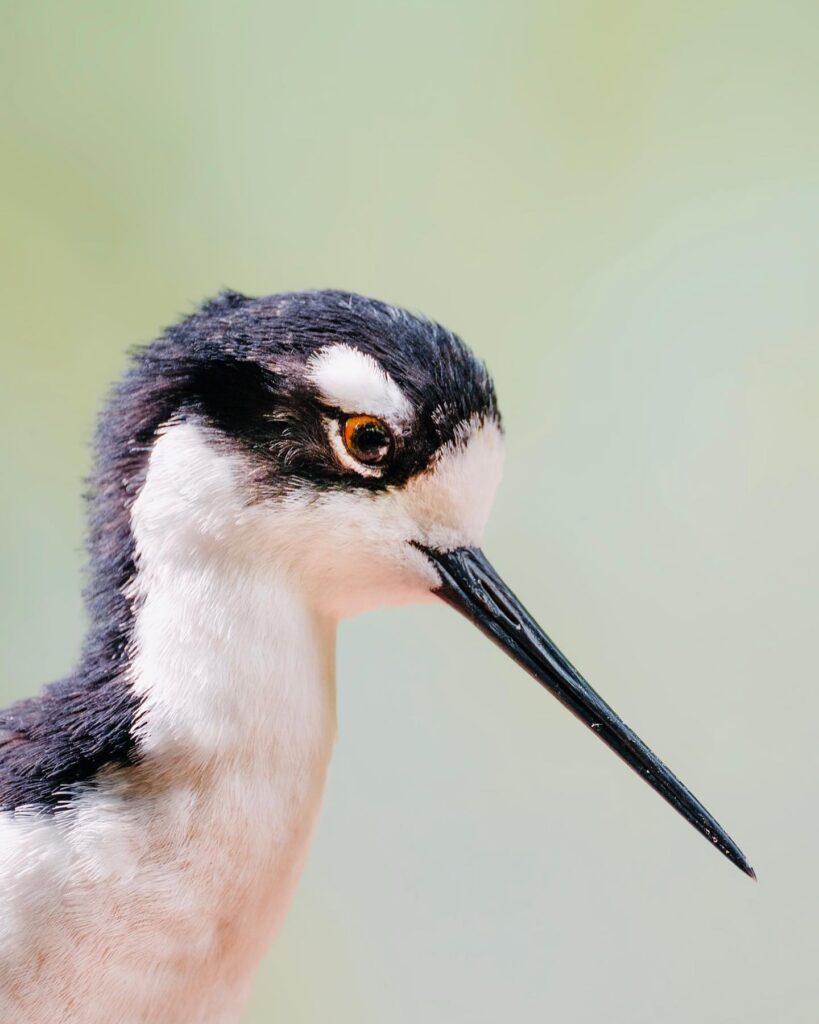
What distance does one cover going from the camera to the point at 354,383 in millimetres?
671

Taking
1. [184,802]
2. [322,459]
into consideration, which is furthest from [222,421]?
[184,802]

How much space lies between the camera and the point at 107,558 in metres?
0.71

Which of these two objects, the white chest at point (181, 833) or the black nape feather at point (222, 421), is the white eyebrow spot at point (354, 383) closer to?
the black nape feather at point (222, 421)

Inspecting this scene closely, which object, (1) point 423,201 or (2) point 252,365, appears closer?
(2) point 252,365

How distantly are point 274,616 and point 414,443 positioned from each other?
12cm

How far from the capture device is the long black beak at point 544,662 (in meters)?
0.71

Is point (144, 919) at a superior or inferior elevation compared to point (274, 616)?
inferior

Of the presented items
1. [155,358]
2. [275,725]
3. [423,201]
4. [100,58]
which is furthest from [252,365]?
[100,58]

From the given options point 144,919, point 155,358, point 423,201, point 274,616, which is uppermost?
point 423,201

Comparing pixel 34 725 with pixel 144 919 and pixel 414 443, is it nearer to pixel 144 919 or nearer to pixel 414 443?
pixel 144 919

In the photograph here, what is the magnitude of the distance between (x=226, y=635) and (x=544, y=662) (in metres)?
0.18

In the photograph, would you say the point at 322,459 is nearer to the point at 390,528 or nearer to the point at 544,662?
the point at 390,528

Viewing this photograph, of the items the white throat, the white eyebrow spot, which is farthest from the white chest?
the white eyebrow spot

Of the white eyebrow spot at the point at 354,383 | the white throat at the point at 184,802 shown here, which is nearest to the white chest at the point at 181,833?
the white throat at the point at 184,802
